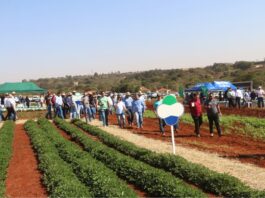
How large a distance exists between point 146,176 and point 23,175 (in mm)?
4230

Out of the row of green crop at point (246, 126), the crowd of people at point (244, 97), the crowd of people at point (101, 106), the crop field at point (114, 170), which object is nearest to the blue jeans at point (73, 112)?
the crowd of people at point (101, 106)

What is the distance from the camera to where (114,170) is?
11.9 m

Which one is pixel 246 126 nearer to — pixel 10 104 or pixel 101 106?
pixel 101 106

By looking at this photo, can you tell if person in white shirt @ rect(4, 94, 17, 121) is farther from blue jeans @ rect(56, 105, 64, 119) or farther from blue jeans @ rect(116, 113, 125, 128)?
blue jeans @ rect(116, 113, 125, 128)

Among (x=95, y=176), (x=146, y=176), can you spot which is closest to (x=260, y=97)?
(x=146, y=176)

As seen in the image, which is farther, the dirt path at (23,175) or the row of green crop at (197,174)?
the dirt path at (23,175)

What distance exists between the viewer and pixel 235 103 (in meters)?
35.2

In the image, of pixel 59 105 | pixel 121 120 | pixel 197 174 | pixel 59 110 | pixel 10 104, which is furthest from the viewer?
pixel 59 110

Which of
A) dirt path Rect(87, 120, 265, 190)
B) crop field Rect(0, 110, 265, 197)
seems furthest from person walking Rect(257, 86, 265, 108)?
dirt path Rect(87, 120, 265, 190)

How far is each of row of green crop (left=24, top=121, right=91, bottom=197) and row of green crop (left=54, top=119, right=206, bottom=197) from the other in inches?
46.7

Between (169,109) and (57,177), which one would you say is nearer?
(57,177)

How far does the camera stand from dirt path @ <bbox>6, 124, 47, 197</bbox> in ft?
35.5

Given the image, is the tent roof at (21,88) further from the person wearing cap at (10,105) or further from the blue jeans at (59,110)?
the blue jeans at (59,110)

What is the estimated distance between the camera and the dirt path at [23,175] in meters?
10.8
